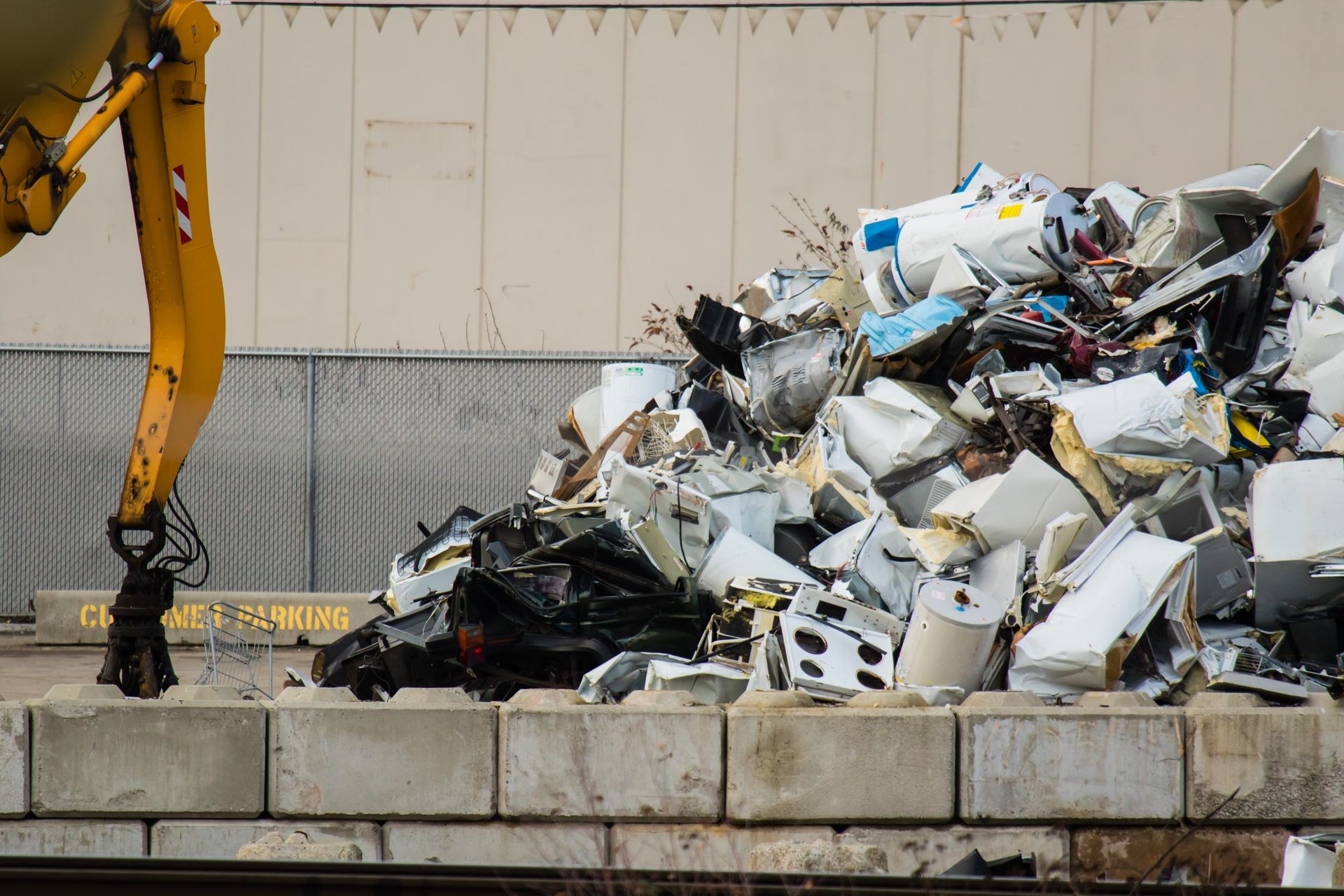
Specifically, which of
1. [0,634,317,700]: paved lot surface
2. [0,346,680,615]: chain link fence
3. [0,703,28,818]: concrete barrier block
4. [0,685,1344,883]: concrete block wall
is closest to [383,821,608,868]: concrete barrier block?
[0,685,1344,883]: concrete block wall

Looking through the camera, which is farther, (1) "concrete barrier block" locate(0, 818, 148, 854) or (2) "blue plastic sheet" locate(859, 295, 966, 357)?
(2) "blue plastic sheet" locate(859, 295, 966, 357)

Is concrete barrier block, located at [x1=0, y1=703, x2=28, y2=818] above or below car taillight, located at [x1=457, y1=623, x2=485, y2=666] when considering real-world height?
below

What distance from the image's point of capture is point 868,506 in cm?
694

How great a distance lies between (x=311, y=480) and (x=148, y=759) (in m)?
5.93

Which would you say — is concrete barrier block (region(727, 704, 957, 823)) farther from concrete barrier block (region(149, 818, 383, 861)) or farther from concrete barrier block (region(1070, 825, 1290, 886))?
concrete barrier block (region(149, 818, 383, 861))

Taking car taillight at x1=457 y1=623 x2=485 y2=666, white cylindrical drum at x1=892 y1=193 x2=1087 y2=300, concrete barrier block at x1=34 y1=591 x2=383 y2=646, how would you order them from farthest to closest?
concrete barrier block at x1=34 y1=591 x2=383 y2=646
white cylindrical drum at x1=892 y1=193 x2=1087 y2=300
car taillight at x1=457 y1=623 x2=485 y2=666

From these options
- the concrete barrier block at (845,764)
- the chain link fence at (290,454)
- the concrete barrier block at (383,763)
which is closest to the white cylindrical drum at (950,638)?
the concrete barrier block at (845,764)

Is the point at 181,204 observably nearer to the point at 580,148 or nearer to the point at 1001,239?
the point at 1001,239

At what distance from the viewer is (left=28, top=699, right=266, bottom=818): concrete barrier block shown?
5047 millimetres

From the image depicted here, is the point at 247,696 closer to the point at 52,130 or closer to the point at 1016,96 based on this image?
the point at 52,130

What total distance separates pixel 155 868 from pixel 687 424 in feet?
14.6

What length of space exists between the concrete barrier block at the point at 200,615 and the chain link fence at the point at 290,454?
1.91 ft

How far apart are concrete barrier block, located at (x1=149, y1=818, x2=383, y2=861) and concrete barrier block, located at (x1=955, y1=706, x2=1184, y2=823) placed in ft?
8.19

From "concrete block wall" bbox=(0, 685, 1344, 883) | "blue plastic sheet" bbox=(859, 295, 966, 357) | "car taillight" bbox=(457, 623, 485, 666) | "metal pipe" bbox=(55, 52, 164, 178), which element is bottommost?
"concrete block wall" bbox=(0, 685, 1344, 883)
